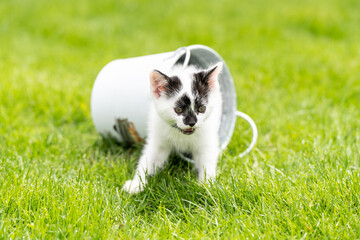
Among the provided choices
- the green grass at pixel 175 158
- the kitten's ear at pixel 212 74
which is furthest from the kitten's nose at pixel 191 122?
the green grass at pixel 175 158

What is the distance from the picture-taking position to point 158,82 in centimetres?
257

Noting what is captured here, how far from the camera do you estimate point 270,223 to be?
218cm

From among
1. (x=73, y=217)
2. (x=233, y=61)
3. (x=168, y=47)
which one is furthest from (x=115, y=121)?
(x=168, y=47)

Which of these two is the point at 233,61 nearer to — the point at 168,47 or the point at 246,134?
the point at 168,47

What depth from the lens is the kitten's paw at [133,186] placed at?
Result: 8.84 feet

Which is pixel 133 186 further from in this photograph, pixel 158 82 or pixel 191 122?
pixel 158 82

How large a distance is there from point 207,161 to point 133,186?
0.62 meters

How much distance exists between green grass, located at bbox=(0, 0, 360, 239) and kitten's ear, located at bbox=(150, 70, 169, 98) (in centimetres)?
68

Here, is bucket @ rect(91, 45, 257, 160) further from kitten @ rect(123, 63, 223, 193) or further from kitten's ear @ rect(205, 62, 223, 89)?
kitten's ear @ rect(205, 62, 223, 89)

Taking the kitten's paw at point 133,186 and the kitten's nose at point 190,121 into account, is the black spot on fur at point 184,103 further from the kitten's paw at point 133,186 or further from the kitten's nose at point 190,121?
the kitten's paw at point 133,186

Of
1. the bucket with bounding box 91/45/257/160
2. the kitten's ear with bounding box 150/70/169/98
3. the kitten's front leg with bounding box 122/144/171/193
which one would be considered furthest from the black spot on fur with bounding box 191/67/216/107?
the kitten's front leg with bounding box 122/144/171/193

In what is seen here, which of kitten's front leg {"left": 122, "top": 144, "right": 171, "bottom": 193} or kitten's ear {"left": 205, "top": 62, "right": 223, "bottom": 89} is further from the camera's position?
kitten's front leg {"left": 122, "top": 144, "right": 171, "bottom": 193}

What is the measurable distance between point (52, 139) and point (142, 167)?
3.88 ft

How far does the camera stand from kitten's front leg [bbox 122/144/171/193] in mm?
2820
